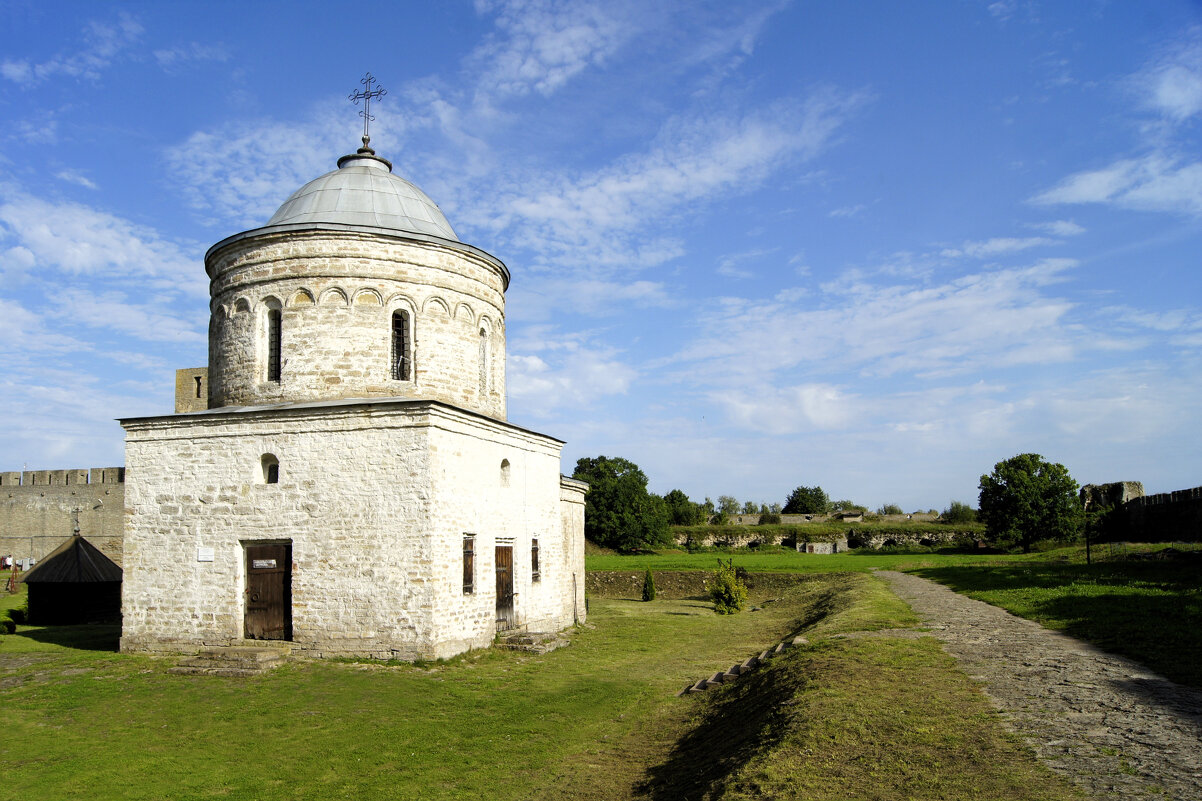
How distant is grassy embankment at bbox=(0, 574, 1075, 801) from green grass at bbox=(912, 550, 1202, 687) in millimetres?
2624

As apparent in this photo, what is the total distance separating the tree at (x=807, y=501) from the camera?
9588 cm

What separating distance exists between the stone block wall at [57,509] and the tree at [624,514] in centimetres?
2905

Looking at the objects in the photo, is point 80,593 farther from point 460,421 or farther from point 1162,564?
point 1162,564

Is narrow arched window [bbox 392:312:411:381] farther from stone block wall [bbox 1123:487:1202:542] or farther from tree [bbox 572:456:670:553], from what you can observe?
tree [bbox 572:456:670:553]

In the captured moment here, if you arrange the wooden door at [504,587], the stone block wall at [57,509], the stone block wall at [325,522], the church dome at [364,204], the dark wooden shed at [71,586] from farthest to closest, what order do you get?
the stone block wall at [57,509] < the dark wooden shed at [71,586] < the church dome at [364,204] < the wooden door at [504,587] < the stone block wall at [325,522]

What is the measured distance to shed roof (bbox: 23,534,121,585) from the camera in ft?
67.7

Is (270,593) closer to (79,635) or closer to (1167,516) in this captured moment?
(79,635)

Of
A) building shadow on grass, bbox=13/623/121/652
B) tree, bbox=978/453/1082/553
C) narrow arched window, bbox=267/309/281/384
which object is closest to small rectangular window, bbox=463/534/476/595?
narrow arched window, bbox=267/309/281/384

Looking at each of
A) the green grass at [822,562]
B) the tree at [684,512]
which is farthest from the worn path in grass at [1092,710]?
the tree at [684,512]

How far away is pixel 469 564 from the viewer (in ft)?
50.5

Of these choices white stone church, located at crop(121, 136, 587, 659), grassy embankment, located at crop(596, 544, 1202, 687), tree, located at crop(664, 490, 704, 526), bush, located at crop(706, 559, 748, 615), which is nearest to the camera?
grassy embankment, located at crop(596, 544, 1202, 687)

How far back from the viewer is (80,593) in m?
21.2

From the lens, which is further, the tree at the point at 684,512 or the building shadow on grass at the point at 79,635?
the tree at the point at 684,512

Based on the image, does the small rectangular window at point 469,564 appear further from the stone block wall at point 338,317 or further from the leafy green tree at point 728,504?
the leafy green tree at point 728,504
